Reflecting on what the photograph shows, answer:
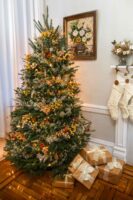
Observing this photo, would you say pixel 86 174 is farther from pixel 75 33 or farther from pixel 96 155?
pixel 75 33

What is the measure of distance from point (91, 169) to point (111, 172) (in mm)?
206

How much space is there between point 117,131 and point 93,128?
0.36m

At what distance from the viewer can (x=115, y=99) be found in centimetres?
207

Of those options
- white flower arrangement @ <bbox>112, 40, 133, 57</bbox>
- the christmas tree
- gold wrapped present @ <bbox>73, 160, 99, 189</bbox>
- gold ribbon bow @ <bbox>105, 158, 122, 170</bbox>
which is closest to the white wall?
white flower arrangement @ <bbox>112, 40, 133, 57</bbox>

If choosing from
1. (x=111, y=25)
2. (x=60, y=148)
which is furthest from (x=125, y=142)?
(x=111, y=25)

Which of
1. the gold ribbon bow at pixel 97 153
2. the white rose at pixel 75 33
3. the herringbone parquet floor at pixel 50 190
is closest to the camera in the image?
the herringbone parquet floor at pixel 50 190

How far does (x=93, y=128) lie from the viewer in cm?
246

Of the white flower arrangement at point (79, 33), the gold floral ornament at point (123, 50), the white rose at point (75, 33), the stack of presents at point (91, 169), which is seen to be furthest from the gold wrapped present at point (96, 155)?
the white rose at point (75, 33)

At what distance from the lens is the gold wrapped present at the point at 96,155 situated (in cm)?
197

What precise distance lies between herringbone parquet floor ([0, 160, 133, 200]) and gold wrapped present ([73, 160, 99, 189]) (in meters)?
Result: 0.06

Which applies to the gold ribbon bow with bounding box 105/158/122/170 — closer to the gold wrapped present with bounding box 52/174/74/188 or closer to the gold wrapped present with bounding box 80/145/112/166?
the gold wrapped present with bounding box 80/145/112/166

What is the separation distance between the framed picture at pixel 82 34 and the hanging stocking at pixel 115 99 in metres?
Result: 0.49

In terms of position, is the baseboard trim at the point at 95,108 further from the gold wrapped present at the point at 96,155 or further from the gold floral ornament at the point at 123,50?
the gold floral ornament at the point at 123,50

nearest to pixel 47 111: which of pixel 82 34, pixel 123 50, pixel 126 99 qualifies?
pixel 126 99
